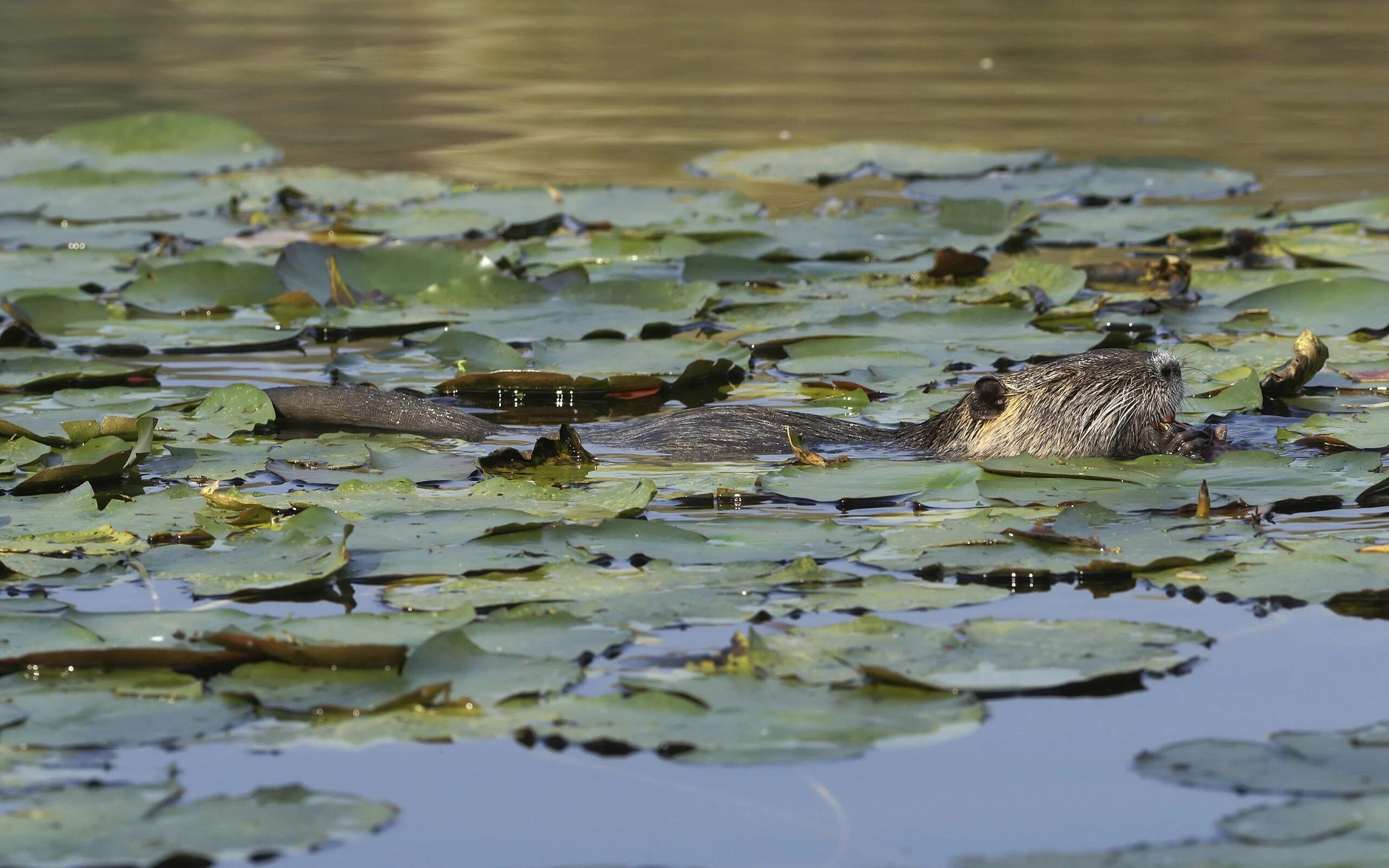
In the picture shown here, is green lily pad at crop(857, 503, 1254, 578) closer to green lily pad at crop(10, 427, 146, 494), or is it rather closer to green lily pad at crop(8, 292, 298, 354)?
green lily pad at crop(10, 427, 146, 494)

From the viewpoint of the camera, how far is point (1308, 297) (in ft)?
24.5

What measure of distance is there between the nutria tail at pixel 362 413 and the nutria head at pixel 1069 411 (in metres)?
1.63

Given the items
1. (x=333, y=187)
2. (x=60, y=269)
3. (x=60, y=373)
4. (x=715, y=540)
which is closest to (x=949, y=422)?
(x=715, y=540)

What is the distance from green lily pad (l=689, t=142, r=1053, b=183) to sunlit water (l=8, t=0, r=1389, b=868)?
0.28 metres

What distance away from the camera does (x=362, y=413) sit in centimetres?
620

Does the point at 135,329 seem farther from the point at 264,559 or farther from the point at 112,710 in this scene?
the point at 112,710

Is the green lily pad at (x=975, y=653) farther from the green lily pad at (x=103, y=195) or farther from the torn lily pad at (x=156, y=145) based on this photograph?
the torn lily pad at (x=156, y=145)

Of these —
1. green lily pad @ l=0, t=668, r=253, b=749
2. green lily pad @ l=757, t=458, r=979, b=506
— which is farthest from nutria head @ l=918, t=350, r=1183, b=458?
green lily pad @ l=0, t=668, r=253, b=749

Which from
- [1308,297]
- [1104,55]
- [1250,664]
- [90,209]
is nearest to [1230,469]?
[1250,664]

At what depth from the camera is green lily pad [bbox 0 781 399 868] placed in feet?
9.38

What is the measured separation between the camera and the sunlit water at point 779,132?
10.2 ft

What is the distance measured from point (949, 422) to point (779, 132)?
22.6 feet

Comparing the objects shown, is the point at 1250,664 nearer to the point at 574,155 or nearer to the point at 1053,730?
the point at 1053,730

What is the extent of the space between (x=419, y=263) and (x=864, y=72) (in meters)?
7.99
